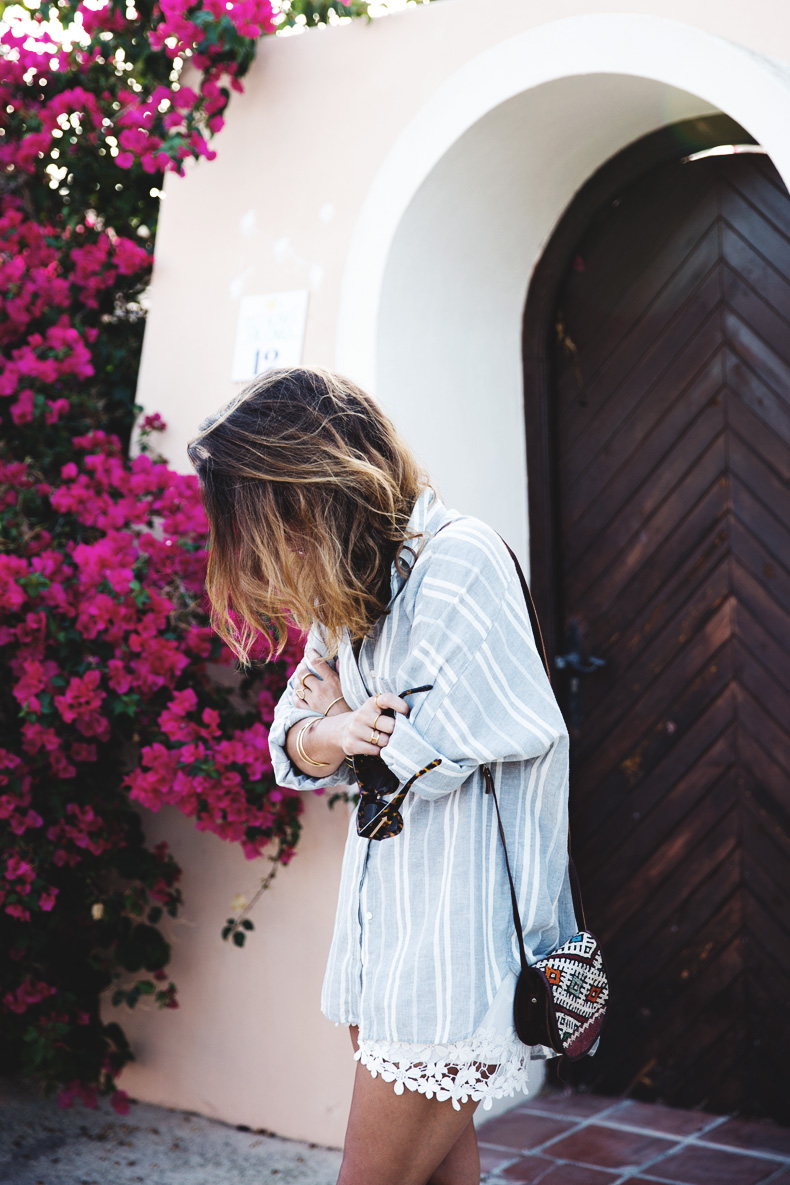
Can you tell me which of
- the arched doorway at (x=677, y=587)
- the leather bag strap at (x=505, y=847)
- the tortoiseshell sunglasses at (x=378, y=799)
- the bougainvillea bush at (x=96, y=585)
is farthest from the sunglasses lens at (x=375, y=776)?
the arched doorway at (x=677, y=587)

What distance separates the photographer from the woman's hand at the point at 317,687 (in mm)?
1749

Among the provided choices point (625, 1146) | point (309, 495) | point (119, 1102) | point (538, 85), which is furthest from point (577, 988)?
point (538, 85)

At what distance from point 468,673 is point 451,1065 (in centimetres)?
54

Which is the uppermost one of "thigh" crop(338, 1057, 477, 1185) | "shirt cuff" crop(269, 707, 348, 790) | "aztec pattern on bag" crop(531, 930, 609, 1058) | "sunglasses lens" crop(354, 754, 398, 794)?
"sunglasses lens" crop(354, 754, 398, 794)

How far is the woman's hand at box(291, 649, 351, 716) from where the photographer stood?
175 centimetres

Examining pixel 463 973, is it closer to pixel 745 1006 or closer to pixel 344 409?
pixel 344 409

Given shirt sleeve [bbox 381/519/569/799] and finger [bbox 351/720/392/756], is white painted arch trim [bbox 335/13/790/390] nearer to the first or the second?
shirt sleeve [bbox 381/519/569/799]

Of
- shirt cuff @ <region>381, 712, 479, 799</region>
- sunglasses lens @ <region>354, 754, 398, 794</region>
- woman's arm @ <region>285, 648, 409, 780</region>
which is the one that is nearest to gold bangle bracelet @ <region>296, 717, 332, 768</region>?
woman's arm @ <region>285, 648, 409, 780</region>

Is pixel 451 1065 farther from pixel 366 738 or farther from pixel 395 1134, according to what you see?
pixel 366 738

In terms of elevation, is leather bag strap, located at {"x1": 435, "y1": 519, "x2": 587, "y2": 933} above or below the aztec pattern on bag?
above

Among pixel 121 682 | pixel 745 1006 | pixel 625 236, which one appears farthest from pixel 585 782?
pixel 625 236

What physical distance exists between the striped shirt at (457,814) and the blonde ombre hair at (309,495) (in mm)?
64

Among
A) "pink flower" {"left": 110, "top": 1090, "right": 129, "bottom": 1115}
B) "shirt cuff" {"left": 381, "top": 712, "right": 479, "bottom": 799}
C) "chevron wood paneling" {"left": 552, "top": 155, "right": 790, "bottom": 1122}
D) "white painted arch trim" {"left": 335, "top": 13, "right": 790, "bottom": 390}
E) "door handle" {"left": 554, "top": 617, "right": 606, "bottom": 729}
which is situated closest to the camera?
"shirt cuff" {"left": 381, "top": 712, "right": 479, "bottom": 799}

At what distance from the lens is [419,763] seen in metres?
1.41
